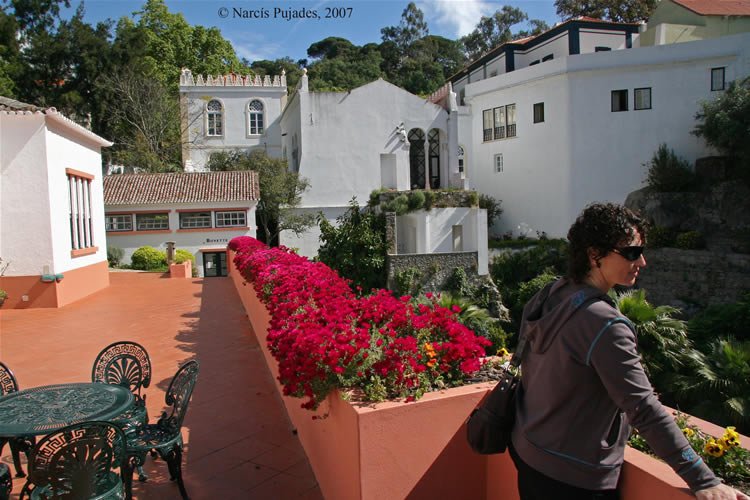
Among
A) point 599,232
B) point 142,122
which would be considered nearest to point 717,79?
point 599,232

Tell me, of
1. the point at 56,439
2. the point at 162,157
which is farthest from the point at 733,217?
the point at 162,157

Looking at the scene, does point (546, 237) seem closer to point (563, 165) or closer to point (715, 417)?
point (563, 165)

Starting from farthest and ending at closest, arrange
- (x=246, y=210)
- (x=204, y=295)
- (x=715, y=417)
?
1. (x=246, y=210)
2. (x=204, y=295)
3. (x=715, y=417)

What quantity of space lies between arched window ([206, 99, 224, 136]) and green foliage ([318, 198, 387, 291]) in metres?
17.3

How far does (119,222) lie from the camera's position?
25141 mm

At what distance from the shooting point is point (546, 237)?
2659cm

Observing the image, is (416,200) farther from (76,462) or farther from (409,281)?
(76,462)

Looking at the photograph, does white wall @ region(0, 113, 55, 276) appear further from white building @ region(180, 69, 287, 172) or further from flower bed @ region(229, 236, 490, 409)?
white building @ region(180, 69, 287, 172)

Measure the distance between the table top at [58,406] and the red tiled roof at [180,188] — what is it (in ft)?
69.0

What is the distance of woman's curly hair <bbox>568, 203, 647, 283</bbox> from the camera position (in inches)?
85.1

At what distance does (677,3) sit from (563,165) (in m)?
11.9

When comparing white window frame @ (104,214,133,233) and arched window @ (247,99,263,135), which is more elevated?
arched window @ (247,99,263,135)

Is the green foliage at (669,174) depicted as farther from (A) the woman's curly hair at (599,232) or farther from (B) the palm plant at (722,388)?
(A) the woman's curly hair at (599,232)

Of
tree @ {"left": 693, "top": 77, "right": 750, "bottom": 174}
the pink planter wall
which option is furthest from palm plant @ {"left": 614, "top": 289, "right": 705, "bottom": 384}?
tree @ {"left": 693, "top": 77, "right": 750, "bottom": 174}
